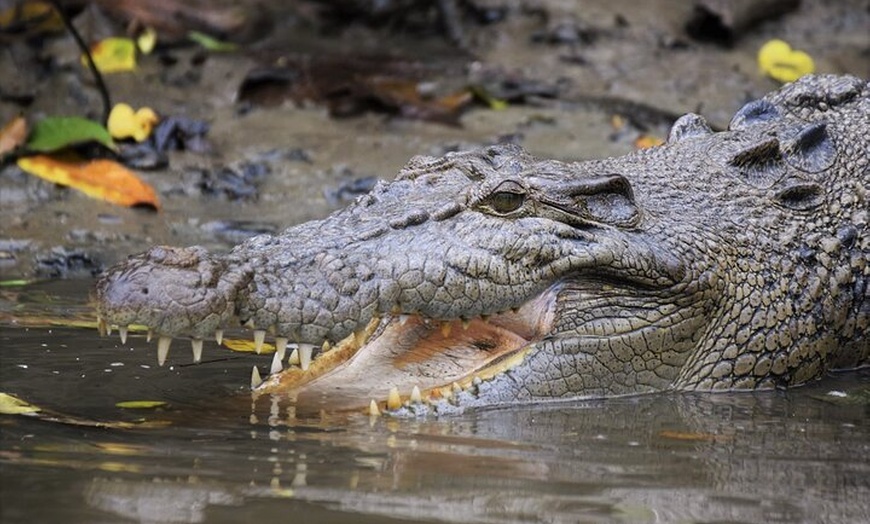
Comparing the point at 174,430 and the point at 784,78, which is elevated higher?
the point at 784,78

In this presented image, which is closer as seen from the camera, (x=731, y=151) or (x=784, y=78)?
(x=731, y=151)

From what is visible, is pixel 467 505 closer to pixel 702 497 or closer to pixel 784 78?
pixel 702 497

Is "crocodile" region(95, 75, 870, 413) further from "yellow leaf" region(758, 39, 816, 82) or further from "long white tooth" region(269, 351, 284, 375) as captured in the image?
"yellow leaf" region(758, 39, 816, 82)

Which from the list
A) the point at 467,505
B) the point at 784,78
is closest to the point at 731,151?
the point at 467,505

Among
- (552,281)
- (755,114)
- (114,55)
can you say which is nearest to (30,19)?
(114,55)

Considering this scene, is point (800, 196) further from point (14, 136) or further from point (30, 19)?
point (30, 19)

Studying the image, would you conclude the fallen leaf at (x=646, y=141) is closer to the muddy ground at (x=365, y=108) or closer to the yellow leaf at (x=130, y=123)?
the muddy ground at (x=365, y=108)

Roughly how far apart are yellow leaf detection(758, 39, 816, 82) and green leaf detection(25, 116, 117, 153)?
507cm

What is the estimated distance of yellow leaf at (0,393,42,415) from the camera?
4.34 m

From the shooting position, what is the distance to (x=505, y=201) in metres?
4.89

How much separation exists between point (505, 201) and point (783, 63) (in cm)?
636

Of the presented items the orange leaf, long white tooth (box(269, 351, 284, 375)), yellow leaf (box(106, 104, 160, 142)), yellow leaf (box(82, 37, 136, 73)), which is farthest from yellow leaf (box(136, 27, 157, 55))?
long white tooth (box(269, 351, 284, 375))

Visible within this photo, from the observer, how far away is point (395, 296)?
457cm

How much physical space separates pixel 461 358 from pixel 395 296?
47 centimetres
